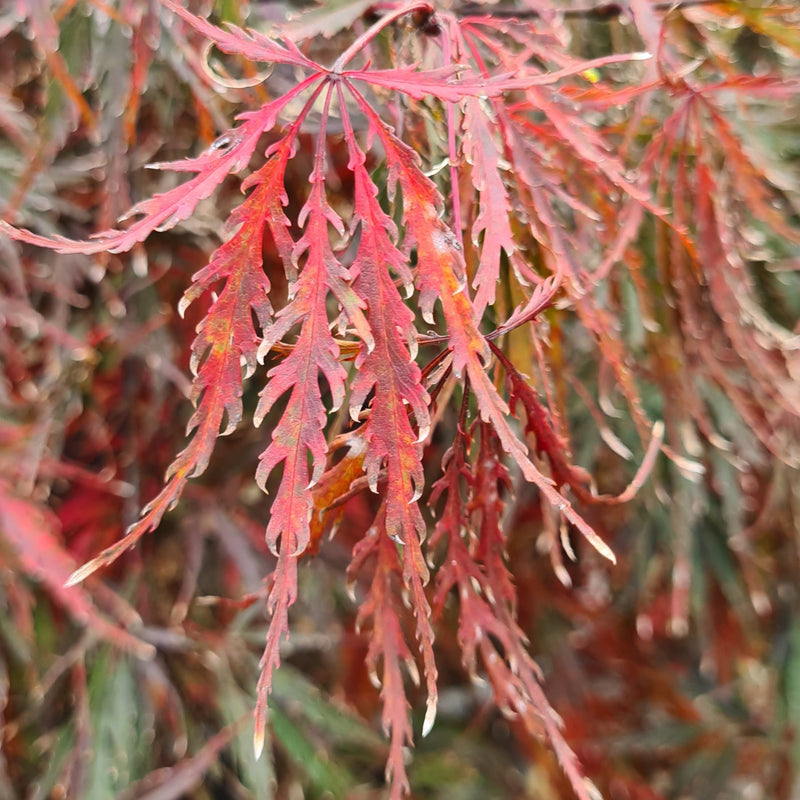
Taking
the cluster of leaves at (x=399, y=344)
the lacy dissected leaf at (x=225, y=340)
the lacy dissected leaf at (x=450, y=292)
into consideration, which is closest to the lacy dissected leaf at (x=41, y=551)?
the cluster of leaves at (x=399, y=344)

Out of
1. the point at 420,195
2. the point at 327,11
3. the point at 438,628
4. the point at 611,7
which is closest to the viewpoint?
the point at 420,195

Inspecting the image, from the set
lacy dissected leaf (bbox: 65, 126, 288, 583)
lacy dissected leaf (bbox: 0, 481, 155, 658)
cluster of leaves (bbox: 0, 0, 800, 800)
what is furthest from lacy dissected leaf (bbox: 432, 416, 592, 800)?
lacy dissected leaf (bbox: 0, 481, 155, 658)

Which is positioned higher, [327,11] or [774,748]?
[327,11]

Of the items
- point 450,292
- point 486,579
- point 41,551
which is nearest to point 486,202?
point 450,292

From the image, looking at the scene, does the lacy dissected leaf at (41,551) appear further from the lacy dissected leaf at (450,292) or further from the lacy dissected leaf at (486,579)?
the lacy dissected leaf at (450,292)

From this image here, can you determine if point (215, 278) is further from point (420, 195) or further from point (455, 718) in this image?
point (455, 718)

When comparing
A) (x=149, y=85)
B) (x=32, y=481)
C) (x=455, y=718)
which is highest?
(x=149, y=85)

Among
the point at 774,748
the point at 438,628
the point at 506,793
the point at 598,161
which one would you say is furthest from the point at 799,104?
the point at 506,793

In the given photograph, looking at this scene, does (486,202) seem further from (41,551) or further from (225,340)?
(41,551)

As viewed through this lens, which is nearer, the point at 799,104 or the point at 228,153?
the point at 228,153
